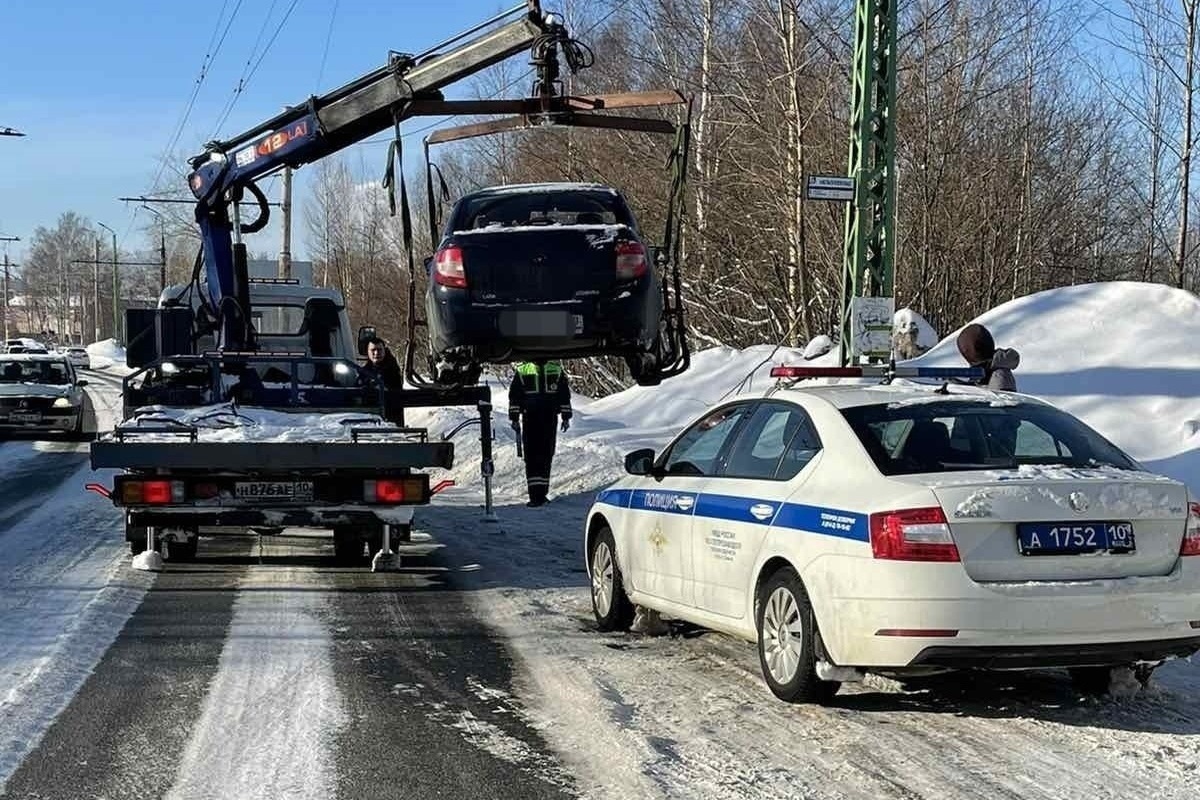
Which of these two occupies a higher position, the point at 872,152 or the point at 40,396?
the point at 872,152

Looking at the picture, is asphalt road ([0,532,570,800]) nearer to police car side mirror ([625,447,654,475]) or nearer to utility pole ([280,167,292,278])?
police car side mirror ([625,447,654,475])

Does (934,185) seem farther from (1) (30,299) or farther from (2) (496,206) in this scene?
(1) (30,299)

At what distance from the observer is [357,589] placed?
9719 millimetres

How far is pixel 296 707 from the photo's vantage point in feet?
20.5

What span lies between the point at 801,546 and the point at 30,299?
153 m

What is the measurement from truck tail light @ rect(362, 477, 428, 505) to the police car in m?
3.33

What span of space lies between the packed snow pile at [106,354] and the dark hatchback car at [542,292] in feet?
249

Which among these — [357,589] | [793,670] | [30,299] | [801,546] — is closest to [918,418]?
[801,546]

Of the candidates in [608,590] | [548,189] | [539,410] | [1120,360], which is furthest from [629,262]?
[1120,360]

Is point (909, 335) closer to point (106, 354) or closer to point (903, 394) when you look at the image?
point (903, 394)

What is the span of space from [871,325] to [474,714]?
772cm

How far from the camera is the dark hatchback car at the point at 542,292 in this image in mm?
10602

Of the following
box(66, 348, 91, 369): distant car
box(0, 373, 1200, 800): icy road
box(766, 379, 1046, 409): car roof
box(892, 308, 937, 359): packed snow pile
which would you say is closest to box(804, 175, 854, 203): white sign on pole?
box(892, 308, 937, 359): packed snow pile

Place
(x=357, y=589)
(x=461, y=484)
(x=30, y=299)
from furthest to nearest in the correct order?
1. (x=30, y=299)
2. (x=461, y=484)
3. (x=357, y=589)
